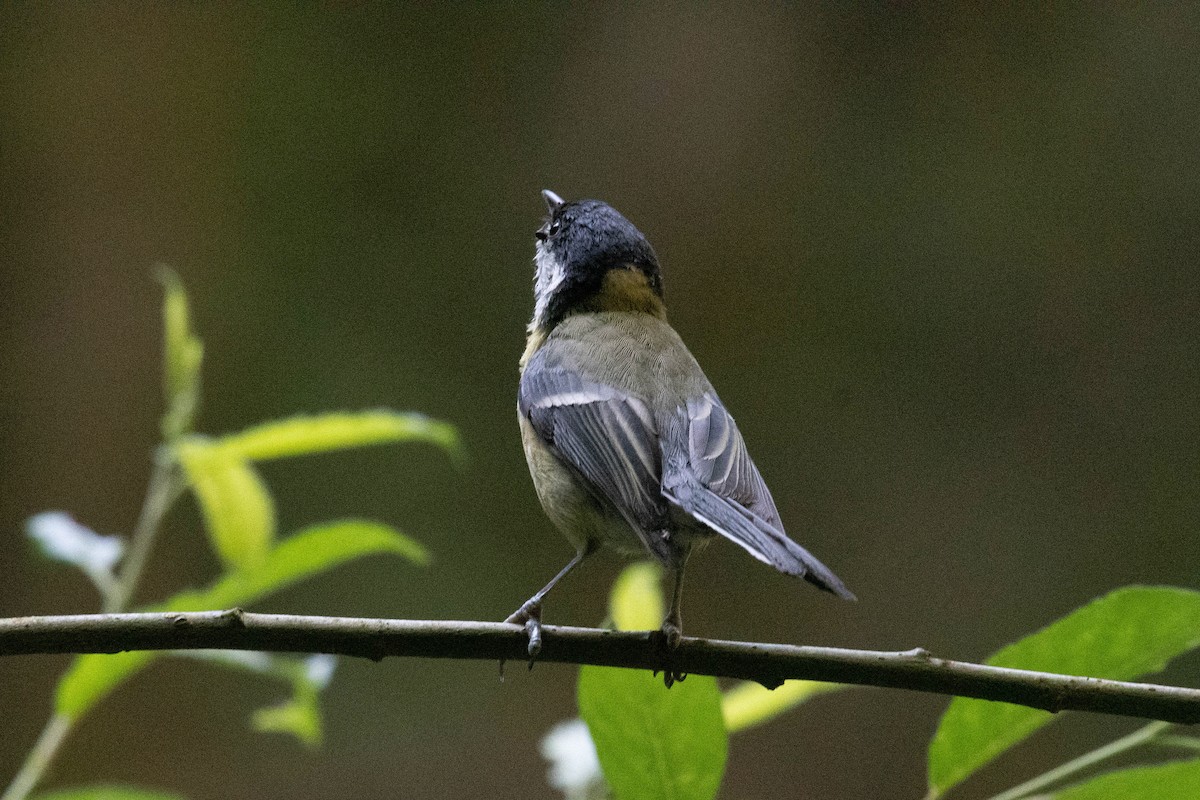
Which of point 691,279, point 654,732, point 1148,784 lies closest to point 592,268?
point 654,732

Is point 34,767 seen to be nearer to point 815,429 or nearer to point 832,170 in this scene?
point 815,429

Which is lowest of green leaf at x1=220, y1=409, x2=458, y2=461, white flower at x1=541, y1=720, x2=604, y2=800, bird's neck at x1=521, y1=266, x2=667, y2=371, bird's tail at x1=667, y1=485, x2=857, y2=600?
white flower at x1=541, y1=720, x2=604, y2=800

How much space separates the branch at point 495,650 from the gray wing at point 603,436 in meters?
0.39

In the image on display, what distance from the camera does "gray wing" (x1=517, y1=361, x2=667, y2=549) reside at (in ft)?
5.34

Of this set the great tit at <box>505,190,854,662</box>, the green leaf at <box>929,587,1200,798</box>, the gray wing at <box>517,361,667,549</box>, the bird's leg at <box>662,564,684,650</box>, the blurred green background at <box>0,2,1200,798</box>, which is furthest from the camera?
the blurred green background at <box>0,2,1200,798</box>

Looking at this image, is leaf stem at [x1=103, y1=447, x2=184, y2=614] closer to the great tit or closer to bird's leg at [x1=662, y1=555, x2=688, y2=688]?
the great tit

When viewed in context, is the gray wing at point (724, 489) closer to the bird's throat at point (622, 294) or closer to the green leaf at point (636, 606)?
the green leaf at point (636, 606)

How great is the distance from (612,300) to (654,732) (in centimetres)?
146

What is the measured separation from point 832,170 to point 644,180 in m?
0.89

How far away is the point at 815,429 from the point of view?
5105mm

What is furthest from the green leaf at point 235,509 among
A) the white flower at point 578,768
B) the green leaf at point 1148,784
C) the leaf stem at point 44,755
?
the green leaf at point 1148,784

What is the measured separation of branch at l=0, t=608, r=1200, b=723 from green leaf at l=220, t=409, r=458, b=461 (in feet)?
1.56

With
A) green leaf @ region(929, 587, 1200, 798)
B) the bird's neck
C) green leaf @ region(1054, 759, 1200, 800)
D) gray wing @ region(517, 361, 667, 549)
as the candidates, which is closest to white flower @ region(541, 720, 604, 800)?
gray wing @ region(517, 361, 667, 549)

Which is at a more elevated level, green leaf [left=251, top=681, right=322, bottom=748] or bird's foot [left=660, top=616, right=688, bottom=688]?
bird's foot [left=660, top=616, right=688, bottom=688]
